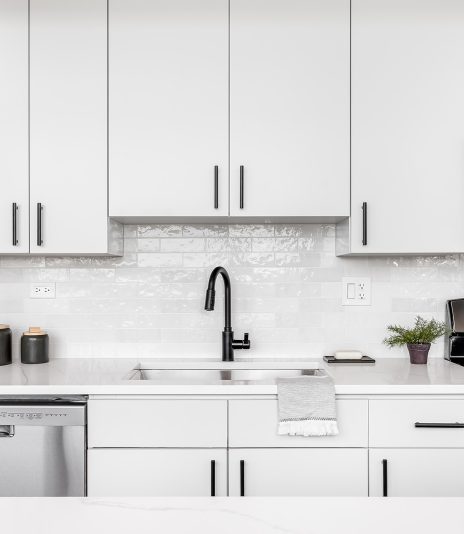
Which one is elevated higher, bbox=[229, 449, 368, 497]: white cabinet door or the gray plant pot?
the gray plant pot

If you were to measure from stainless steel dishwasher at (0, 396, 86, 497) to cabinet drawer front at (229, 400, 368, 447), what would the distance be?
55cm

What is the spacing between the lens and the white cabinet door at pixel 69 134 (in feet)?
6.88

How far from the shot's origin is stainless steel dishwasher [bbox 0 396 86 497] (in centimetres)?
176

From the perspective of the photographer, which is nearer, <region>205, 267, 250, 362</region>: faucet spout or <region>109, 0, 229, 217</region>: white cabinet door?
<region>109, 0, 229, 217</region>: white cabinet door

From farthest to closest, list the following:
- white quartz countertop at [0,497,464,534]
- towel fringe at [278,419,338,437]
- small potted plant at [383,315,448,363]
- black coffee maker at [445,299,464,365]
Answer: black coffee maker at [445,299,464,365] < small potted plant at [383,315,448,363] < towel fringe at [278,419,338,437] < white quartz countertop at [0,497,464,534]

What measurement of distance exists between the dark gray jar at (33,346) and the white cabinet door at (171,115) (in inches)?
26.0

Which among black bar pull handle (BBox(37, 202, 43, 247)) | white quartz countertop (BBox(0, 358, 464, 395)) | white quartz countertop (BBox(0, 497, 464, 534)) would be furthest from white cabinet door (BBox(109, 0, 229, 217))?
white quartz countertop (BBox(0, 497, 464, 534))

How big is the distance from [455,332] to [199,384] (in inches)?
50.6

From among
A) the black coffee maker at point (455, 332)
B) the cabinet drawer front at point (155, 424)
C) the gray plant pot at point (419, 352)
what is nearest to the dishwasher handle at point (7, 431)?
the cabinet drawer front at point (155, 424)

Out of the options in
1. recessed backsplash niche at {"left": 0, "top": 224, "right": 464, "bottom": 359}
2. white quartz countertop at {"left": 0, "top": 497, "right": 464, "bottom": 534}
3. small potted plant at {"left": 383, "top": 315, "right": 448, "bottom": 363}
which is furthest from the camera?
recessed backsplash niche at {"left": 0, "top": 224, "right": 464, "bottom": 359}

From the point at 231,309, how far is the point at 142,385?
746 mm

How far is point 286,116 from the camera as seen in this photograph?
210 cm

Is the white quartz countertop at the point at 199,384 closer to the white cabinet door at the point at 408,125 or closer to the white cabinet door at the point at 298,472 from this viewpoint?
the white cabinet door at the point at 298,472

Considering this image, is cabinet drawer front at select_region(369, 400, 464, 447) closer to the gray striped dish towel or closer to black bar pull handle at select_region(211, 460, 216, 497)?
the gray striped dish towel
